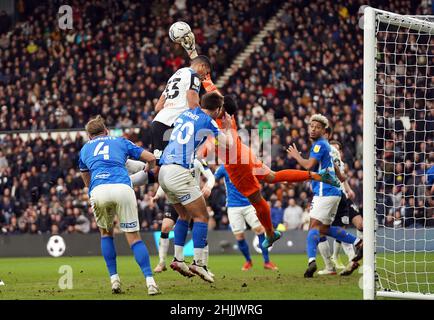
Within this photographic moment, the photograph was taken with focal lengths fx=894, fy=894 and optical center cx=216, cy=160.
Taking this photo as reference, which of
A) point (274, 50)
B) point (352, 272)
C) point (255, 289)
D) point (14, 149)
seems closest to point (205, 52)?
point (274, 50)

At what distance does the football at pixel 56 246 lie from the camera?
24484 millimetres

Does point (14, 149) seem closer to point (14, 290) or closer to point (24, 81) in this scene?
point (24, 81)

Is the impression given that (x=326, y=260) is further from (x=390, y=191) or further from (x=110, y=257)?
(x=390, y=191)

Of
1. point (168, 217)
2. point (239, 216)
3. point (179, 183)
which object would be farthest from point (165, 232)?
point (179, 183)

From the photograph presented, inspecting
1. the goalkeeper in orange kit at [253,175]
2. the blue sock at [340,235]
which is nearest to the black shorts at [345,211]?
the blue sock at [340,235]

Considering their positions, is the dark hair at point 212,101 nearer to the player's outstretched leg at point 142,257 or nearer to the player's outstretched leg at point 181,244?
the player's outstretched leg at point 181,244

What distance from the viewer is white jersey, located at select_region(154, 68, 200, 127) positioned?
42.2ft

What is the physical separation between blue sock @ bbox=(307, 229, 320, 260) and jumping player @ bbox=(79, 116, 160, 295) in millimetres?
3439

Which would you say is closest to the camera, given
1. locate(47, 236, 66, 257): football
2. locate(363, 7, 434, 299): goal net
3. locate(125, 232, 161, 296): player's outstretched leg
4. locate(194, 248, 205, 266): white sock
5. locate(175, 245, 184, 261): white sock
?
locate(363, 7, 434, 299): goal net

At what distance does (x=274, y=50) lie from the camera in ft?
101

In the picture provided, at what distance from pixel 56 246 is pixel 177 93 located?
12658 millimetres

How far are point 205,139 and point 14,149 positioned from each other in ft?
58.8

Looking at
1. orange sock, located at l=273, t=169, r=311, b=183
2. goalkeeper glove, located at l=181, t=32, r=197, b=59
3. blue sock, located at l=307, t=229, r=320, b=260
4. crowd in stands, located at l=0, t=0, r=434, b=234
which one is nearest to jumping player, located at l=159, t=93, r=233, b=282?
orange sock, located at l=273, t=169, r=311, b=183

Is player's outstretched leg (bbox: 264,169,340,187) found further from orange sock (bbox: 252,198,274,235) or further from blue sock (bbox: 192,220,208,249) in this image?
blue sock (bbox: 192,220,208,249)
